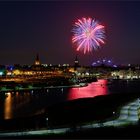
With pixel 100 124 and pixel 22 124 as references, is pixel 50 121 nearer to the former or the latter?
pixel 22 124

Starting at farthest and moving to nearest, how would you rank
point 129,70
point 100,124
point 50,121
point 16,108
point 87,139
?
point 129,70 → point 16,108 → point 50,121 → point 100,124 → point 87,139

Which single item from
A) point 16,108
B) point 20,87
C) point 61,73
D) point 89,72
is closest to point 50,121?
point 16,108

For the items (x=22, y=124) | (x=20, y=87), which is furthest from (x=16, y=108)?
(x=20, y=87)

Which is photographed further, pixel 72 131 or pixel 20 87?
pixel 20 87

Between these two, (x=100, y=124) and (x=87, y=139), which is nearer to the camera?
(x=87, y=139)

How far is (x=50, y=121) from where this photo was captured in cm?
1766

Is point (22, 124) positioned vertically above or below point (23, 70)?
below

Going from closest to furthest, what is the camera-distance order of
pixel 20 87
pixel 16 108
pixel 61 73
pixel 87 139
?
1. pixel 87 139
2. pixel 16 108
3. pixel 20 87
4. pixel 61 73

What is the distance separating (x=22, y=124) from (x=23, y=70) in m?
89.8

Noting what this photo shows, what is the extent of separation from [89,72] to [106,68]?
5.75 metres

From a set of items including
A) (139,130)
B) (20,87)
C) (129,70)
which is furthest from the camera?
(129,70)

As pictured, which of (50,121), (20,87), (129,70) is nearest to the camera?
(50,121)

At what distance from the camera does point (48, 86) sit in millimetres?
62594

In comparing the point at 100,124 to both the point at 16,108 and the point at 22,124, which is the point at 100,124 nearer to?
the point at 22,124
